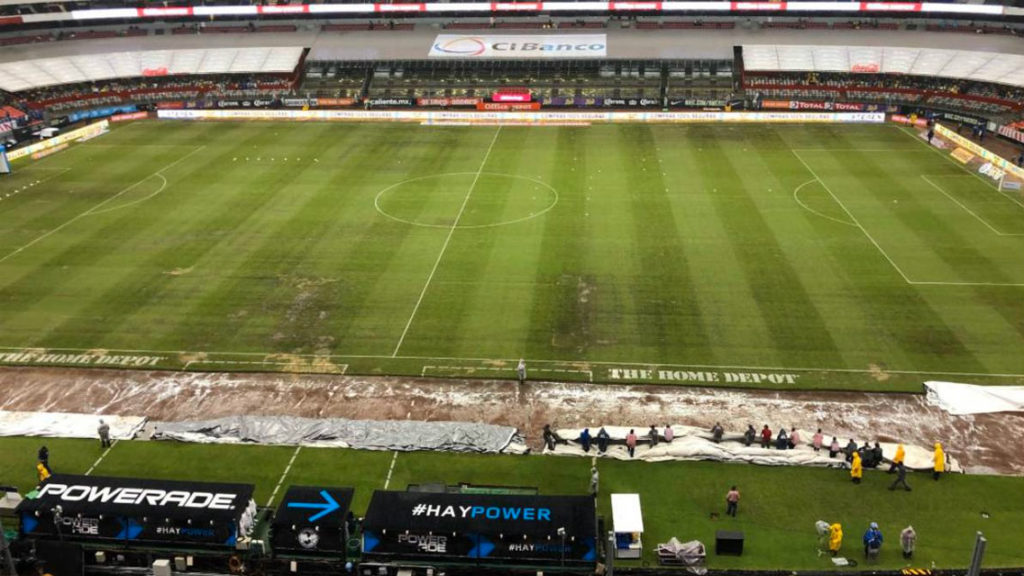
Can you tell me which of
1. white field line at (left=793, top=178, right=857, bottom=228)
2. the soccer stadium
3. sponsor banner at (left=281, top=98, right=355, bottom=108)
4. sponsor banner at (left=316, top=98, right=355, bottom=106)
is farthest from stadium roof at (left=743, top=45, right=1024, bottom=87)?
sponsor banner at (left=281, top=98, right=355, bottom=108)

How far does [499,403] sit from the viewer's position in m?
35.1

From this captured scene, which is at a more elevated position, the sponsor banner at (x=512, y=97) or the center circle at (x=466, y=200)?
the sponsor banner at (x=512, y=97)

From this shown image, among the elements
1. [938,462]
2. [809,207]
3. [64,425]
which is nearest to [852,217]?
[809,207]

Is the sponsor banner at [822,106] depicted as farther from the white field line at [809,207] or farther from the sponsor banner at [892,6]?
the white field line at [809,207]

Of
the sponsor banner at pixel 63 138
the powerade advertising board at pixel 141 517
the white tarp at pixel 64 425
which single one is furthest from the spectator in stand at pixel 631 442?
the sponsor banner at pixel 63 138

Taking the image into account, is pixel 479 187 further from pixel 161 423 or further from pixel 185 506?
pixel 185 506

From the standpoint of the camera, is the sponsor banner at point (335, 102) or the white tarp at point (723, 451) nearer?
the white tarp at point (723, 451)

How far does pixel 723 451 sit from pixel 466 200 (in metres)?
33.8

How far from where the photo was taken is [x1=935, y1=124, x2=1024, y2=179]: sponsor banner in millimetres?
62622

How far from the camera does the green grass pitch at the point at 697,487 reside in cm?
2598

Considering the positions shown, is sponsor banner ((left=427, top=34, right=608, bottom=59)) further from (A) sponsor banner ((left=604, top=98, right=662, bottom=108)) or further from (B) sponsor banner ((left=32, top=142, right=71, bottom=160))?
(B) sponsor banner ((left=32, top=142, right=71, bottom=160))

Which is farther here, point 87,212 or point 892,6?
point 892,6

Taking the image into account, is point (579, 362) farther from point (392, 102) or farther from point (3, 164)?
point (392, 102)

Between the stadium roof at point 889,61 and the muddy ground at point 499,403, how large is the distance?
6694 centimetres
